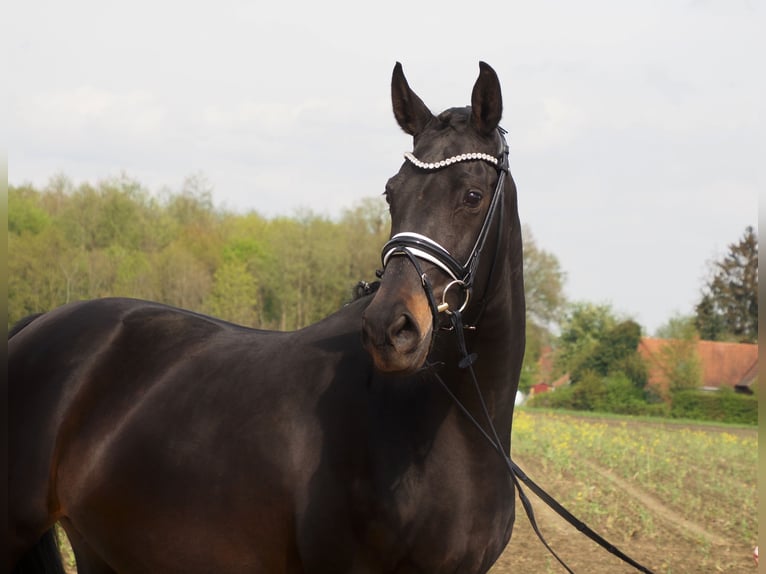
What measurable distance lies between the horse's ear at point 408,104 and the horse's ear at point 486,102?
24cm

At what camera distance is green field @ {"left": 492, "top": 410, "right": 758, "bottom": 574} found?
411 inches

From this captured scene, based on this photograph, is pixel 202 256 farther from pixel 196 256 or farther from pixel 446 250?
pixel 446 250

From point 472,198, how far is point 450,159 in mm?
175

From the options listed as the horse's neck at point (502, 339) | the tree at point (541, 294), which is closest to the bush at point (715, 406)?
the tree at point (541, 294)

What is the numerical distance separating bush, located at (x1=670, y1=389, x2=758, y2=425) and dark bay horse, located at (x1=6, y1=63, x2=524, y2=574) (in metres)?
43.6

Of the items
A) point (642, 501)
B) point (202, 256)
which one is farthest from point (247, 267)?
point (642, 501)

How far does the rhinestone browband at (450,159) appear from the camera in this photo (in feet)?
11.8

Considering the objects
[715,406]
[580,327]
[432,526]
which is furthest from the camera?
[580,327]

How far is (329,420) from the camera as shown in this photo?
12.8ft

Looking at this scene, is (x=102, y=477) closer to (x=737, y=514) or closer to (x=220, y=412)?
(x=220, y=412)

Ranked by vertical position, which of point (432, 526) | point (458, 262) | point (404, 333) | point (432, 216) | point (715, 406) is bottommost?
point (715, 406)

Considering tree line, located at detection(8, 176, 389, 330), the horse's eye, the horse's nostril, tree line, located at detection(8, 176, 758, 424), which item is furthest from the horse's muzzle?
tree line, located at detection(8, 176, 389, 330)

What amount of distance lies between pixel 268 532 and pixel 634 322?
56961 mm

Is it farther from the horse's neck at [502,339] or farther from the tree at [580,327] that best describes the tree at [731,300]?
the horse's neck at [502,339]
